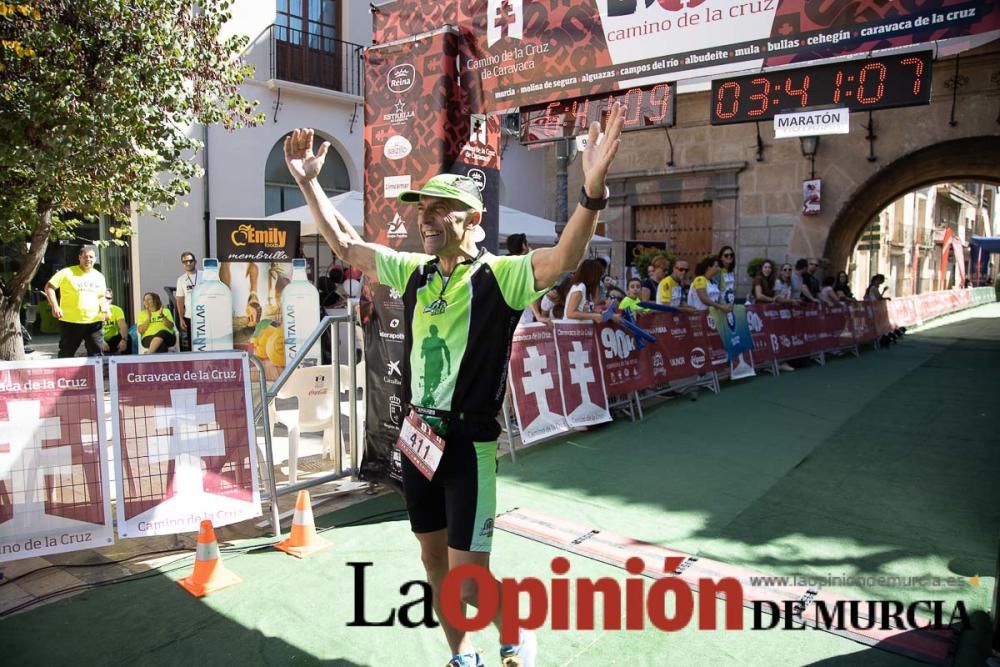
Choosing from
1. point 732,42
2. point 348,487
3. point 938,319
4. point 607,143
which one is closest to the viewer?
point 607,143

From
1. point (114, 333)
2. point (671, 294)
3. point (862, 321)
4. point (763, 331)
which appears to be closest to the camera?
point (671, 294)

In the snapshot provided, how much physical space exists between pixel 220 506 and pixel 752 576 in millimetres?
3237

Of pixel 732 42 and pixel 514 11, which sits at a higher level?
pixel 514 11

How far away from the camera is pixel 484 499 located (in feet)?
8.66

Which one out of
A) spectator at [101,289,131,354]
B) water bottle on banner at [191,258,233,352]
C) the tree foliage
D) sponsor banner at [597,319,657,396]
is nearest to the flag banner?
sponsor banner at [597,319,657,396]

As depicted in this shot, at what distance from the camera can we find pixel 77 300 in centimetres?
911

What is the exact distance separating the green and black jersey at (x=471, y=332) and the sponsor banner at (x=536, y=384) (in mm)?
3706

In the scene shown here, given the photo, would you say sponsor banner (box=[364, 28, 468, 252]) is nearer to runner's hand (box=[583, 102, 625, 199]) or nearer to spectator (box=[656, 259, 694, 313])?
runner's hand (box=[583, 102, 625, 199])

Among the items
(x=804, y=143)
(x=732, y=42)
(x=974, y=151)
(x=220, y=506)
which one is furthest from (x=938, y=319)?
(x=220, y=506)

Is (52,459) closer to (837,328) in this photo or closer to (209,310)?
Result: (209,310)

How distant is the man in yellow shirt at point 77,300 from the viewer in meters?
9.09

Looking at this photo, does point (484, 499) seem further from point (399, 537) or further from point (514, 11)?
A: point (514, 11)

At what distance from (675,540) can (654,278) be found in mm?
6160

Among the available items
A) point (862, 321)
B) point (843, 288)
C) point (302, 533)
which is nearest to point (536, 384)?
point (302, 533)
